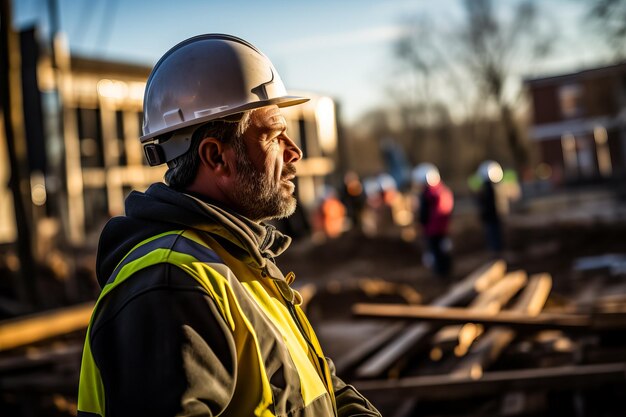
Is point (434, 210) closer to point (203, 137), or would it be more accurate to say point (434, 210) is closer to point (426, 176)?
point (426, 176)

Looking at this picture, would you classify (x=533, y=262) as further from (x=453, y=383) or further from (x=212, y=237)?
(x=212, y=237)

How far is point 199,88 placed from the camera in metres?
2.22

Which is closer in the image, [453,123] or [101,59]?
[101,59]

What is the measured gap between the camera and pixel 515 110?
6906cm

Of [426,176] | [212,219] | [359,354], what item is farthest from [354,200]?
[212,219]

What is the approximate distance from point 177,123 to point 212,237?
378mm

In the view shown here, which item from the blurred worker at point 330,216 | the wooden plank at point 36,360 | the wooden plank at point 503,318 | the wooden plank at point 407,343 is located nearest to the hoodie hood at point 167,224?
the wooden plank at point 407,343

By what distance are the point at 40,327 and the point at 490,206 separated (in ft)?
38.8

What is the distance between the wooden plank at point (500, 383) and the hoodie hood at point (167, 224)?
4.15 metres

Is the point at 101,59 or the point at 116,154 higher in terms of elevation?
the point at 101,59

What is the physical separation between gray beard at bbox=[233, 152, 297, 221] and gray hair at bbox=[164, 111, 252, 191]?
50mm

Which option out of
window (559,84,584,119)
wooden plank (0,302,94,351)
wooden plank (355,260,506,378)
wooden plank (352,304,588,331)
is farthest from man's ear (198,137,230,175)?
window (559,84,584,119)

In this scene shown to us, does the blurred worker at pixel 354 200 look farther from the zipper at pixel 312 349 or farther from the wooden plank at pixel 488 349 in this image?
the zipper at pixel 312 349

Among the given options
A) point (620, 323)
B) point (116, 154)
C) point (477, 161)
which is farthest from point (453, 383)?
point (477, 161)
